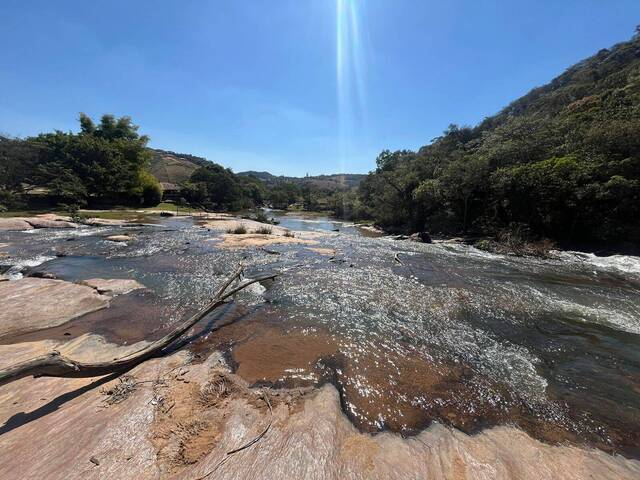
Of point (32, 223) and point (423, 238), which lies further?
point (423, 238)

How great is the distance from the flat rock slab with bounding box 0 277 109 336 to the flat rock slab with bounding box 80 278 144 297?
295 mm

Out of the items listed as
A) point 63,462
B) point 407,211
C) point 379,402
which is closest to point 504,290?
point 379,402

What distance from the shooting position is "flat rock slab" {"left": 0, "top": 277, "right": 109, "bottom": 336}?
654 cm

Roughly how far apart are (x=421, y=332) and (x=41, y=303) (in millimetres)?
10661

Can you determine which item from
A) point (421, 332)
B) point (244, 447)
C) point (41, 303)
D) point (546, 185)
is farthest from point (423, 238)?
point (41, 303)

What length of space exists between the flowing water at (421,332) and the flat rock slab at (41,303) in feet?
1.64

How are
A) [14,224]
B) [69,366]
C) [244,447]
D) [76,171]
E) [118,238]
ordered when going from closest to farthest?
[244,447] < [69,366] < [118,238] < [14,224] < [76,171]

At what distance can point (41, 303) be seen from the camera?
293 inches

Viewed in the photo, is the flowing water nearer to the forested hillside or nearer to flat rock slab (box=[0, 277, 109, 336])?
flat rock slab (box=[0, 277, 109, 336])

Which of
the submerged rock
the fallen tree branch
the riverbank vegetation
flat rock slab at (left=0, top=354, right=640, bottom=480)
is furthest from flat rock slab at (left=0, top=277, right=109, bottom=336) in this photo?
the riverbank vegetation

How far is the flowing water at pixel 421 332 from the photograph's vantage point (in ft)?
14.6

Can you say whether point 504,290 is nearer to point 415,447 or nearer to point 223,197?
point 415,447

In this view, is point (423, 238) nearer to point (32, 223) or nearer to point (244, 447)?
point (244, 447)

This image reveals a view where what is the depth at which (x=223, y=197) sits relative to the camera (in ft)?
210
